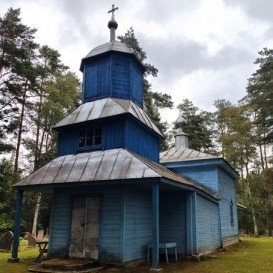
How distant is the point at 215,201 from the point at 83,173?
26.6 ft

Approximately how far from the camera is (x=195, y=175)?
666 inches

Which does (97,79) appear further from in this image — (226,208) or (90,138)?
(226,208)

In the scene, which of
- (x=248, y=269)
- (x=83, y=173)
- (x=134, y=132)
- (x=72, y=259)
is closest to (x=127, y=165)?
(x=83, y=173)

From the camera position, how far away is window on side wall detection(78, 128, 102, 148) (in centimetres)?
1248

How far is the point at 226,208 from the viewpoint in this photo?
1852 cm

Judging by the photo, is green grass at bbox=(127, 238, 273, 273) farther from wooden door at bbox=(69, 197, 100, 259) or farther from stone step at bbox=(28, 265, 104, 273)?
wooden door at bbox=(69, 197, 100, 259)

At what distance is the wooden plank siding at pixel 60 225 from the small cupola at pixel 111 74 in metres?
4.65

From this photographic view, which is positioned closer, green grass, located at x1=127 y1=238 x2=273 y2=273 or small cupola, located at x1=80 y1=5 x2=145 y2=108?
green grass, located at x1=127 y1=238 x2=273 y2=273

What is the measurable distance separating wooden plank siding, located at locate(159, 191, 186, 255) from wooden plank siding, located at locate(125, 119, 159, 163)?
1.89 m

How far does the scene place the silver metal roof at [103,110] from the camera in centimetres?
1224

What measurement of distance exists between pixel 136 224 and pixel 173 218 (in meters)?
2.80

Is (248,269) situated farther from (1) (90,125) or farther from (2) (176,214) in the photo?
(1) (90,125)

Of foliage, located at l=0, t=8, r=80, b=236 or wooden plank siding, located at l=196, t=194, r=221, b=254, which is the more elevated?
foliage, located at l=0, t=8, r=80, b=236

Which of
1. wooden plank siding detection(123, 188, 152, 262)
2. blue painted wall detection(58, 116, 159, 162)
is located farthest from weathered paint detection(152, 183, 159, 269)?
blue painted wall detection(58, 116, 159, 162)
